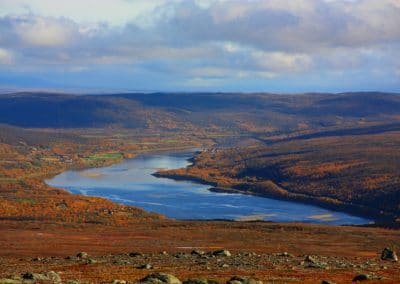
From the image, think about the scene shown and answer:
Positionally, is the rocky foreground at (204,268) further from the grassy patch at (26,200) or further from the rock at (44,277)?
the grassy patch at (26,200)

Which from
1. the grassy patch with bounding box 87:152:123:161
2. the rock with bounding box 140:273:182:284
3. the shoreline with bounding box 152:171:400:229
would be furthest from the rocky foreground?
the grassy patch with bounding box 87:152:123:161

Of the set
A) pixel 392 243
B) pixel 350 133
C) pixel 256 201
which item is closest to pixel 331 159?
pixel 256 201

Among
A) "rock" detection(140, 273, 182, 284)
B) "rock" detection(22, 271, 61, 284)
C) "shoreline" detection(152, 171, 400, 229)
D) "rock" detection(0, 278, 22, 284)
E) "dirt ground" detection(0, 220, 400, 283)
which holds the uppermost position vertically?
"rock" detection(0, 278, 22, 284)

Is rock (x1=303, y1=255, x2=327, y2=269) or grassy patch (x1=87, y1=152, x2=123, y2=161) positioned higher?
rock (x1=303, y1=255, x2=327, y2=269)

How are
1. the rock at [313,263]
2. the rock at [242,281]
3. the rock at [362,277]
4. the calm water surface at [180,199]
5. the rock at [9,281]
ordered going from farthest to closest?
the calm water surface at [180,199] → the rock at [313,263] → the rock at [362,277] → the rock at [242,281] → the rock at [9,281]

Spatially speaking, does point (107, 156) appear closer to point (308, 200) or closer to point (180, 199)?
point (180, 199)

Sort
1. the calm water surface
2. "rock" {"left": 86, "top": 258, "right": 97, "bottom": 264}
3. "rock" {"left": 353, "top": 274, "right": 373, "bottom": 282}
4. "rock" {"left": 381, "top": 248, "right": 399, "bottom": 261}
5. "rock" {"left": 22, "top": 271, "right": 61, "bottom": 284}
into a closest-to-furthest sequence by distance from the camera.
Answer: "rock" {"left": 22, "top": 271, "right": 61, "bottom": 284} → "rock" {"left": 353, "top": 274, "right": 373, "bottom": 282} → "rock" {"left": 86, "top": 258, "right": 97, "bottom": 264} → "rock" {"left": 381, "top": 248, "right": 399, "bottom": 261} → the calm water surface

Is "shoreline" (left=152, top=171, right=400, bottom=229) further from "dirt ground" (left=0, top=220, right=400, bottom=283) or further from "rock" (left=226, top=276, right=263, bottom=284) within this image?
"rock" (left=226, top=276, right=263, bottom=284)

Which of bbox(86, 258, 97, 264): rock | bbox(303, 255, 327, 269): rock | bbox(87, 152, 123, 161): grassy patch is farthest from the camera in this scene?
bbox(87, 152, 123, 161): grassy patch

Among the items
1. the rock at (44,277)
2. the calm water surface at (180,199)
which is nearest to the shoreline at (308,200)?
the calm water surface at (180,199)
